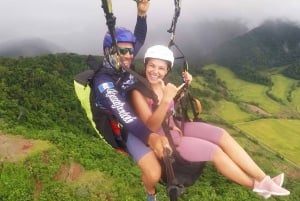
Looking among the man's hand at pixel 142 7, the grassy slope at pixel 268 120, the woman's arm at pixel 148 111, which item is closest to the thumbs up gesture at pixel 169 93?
the woman's arm at pixel 148 111

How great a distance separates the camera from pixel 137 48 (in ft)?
24.7

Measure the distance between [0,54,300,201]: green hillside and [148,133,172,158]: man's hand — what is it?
5610 centimetres

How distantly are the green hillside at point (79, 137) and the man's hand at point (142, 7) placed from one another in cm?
5494

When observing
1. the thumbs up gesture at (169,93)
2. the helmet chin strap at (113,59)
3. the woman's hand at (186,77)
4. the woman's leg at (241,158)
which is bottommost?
the woman's leg at (241,158)

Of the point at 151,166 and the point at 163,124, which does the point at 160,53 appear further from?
the point at 151,166

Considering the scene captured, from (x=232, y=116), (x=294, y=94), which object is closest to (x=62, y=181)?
(x=232, y=116)

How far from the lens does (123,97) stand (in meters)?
6.33

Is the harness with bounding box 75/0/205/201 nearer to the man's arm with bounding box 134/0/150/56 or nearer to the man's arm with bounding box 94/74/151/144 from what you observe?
the man's arm with bounding box 94/74/151/144

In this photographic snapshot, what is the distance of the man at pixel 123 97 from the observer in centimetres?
605

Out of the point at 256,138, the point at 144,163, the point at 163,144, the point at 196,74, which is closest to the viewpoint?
the point at 163,144

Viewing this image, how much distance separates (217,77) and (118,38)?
180 meters

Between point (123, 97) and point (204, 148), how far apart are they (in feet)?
4.10

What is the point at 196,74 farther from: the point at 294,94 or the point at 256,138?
the point at 256,138

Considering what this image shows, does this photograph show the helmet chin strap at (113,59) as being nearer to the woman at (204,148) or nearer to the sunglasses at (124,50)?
the sunglasses at (124,50)
